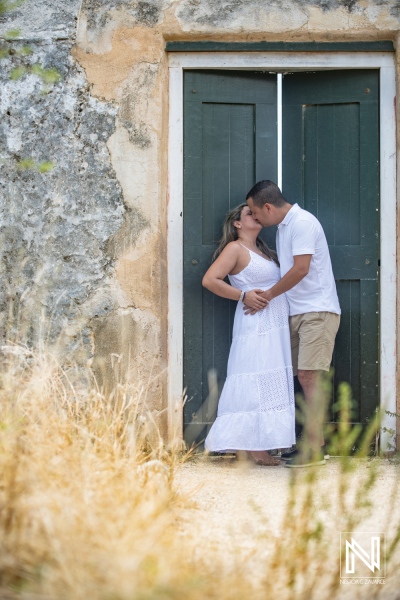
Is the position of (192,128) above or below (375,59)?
below

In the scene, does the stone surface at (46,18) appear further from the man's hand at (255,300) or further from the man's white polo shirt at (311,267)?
the man's hand at (255,300)

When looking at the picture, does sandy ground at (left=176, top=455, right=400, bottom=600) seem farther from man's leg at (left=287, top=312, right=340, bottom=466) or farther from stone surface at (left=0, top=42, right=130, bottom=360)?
stone surface at (left=0, top=42, right=130, bottom=360)

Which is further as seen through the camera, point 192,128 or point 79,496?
point 192,128

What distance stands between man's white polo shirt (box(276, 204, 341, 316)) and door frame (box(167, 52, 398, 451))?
454mm

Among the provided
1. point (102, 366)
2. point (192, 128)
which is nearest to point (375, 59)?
point (192, 128)

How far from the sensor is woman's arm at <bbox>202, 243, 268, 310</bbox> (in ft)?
15.5

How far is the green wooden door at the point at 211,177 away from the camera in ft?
16.6

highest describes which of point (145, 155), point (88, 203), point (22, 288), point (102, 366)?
point (145, 155)

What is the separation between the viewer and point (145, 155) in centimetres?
489

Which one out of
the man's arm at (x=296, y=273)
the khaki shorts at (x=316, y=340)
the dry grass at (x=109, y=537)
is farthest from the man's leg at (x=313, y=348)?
the dry grass at (x=109, y=537)

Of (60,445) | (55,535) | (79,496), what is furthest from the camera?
(60,445)

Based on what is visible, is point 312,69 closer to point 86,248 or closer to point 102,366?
point 86,248

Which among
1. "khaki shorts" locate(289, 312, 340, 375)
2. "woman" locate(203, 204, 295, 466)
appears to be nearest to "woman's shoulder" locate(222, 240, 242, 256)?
"woman" locate(203, 204, 295, 466)

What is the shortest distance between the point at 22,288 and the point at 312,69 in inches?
91.6
